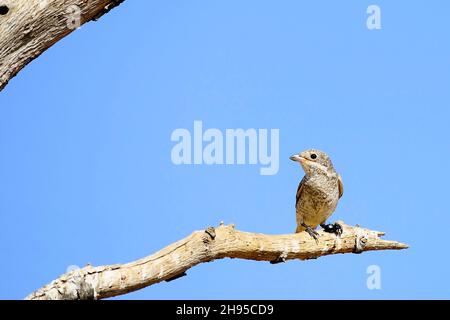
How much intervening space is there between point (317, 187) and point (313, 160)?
34cm

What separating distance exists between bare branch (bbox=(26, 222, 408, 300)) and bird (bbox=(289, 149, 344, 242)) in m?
1.41

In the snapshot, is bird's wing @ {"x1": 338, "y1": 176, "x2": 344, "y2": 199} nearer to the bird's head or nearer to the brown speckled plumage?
the brown speckled plumage

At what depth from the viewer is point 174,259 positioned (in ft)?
18.5

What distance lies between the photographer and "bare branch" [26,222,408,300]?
530 cm

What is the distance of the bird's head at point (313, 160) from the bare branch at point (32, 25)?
353 cm

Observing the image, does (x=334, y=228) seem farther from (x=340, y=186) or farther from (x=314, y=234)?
(x=340, y=186)

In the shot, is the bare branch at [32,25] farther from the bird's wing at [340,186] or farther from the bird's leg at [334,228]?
the bird's wing at [340,186]

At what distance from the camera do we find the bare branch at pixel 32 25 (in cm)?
→ 531

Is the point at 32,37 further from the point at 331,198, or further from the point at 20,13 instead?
the point at 331,198

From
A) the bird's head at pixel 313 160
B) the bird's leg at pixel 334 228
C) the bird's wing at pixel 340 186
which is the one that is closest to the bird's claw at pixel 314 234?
the bird's leg at pixel 334 228

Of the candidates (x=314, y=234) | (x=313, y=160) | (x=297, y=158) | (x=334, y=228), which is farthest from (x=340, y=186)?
(x=314, y=234)
